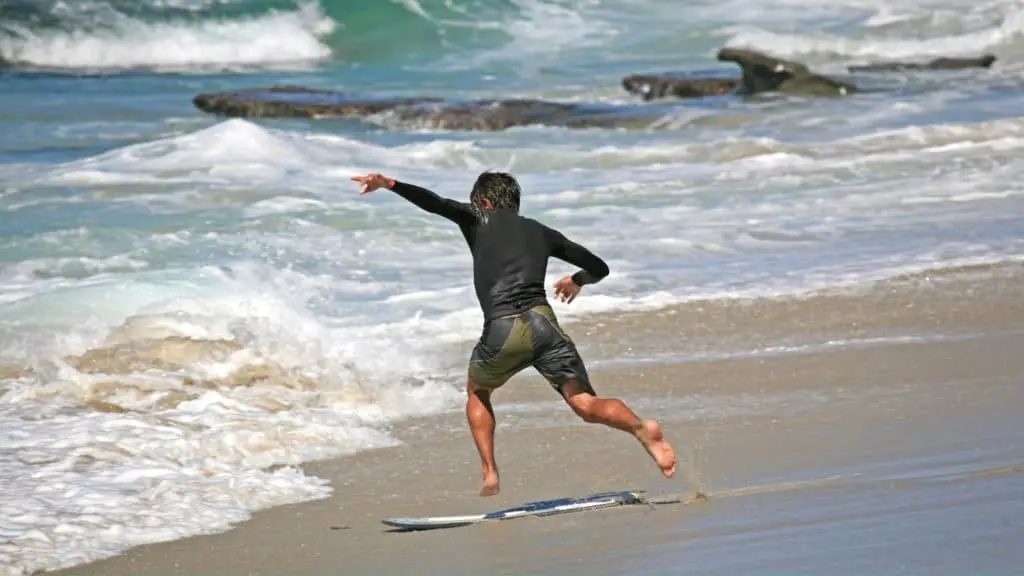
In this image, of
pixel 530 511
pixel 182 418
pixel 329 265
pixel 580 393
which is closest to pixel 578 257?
pixel 580 393

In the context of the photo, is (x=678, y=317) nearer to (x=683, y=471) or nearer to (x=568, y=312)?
(x=568, y=312)

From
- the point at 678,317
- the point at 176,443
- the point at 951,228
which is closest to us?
the point at 176,443

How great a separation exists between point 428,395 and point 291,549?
2812 mm

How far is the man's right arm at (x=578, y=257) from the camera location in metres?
6.20

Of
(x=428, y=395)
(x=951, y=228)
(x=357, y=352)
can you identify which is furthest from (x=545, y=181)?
(x=428, y=395)

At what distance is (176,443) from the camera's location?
7207 mm

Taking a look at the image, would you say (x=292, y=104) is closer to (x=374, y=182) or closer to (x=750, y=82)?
(x=750, y=82)

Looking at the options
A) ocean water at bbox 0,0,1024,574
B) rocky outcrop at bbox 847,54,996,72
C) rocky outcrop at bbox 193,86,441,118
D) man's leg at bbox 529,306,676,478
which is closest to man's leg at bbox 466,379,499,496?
man's leg at bbox 529,306,676,478

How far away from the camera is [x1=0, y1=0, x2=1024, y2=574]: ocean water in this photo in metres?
7.17

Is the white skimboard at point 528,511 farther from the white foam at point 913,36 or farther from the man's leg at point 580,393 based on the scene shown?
the white foam at point 913,36

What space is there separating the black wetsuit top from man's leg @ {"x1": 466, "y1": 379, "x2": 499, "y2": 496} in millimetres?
310

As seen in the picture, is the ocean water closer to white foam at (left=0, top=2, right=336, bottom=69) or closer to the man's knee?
the man's knee

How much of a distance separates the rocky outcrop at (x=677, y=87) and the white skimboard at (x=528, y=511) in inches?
876

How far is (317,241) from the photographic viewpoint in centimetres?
1356
